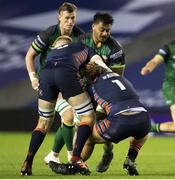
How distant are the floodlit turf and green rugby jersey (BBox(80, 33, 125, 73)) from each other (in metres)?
1.10

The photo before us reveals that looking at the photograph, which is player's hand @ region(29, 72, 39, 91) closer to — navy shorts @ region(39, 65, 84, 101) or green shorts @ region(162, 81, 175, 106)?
navy shorts @ region(39, 65, 84, 101)

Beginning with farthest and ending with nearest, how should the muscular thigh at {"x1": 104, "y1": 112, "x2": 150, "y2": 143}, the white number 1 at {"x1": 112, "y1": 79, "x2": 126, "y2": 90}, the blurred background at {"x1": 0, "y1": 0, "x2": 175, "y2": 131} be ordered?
the blurred background at {"x1": 0, "y1": 0, "x2": 175, "y2": 131}
the white number 1 at {"x1": 112, "y1": 79, "x2": 126, "y2": 90}
the muscular thigh at {"x1": 104, "y1": 112, "x2": 150, "y2": 143}

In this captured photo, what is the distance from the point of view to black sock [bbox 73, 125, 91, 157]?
25.7 ft

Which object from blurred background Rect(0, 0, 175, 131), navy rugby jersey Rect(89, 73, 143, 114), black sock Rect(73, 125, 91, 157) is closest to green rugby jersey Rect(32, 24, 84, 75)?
navy rugby jersey Rect(89, 73, 143, 114)

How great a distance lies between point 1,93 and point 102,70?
874 cm

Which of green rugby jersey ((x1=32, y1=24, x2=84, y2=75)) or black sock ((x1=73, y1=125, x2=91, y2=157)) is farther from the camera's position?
green rugby jersey ((x1=32, y1=24, x2=84, y2=75))

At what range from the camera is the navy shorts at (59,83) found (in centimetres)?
785

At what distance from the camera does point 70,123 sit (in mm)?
8797

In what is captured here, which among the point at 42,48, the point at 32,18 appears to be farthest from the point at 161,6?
the point at 42,48

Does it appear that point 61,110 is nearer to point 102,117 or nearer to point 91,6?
point 102,117

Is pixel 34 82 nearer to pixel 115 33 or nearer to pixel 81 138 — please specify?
pixel 81 138

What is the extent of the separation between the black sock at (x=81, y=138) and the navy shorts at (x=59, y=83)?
1.08 feet

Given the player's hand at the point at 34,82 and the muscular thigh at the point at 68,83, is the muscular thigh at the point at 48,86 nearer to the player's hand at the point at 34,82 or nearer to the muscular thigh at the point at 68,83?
the muscular thigh at the point at 68,83

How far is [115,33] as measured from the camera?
1631cm
